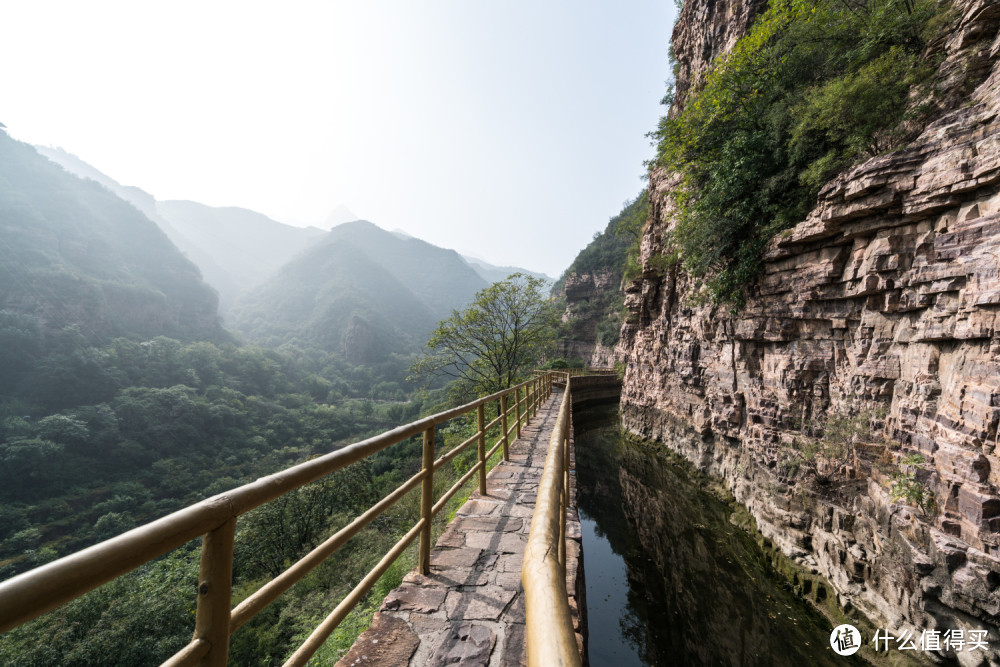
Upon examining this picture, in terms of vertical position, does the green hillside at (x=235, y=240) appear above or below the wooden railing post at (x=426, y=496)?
above

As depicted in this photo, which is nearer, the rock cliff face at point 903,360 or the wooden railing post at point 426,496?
the wooden railing post at point 426,496

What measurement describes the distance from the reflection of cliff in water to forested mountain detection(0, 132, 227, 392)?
62980 mm

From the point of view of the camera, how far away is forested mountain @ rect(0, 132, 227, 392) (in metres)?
45.0

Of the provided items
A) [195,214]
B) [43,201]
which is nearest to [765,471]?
[43,201]

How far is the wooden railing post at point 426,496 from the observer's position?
2674 millimetres

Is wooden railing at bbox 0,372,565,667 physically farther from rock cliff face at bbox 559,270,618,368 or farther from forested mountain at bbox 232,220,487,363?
forested mountain at bbox 232,220,487,363

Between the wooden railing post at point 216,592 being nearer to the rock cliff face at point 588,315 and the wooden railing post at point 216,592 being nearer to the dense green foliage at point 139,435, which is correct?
the dense green foliage at point 139,435

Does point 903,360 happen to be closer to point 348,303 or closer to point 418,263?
point 348,303

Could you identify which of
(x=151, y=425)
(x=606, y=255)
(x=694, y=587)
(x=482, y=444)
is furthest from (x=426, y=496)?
(x=151, y=425)

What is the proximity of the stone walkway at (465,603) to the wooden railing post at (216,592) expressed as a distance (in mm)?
1150

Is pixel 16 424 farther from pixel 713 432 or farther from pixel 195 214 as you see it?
pixel 195 214

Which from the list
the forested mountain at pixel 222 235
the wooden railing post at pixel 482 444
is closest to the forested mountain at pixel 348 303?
the forested mountain at pixel 222 235

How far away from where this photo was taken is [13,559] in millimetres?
21422

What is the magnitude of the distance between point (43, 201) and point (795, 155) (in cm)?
10867
